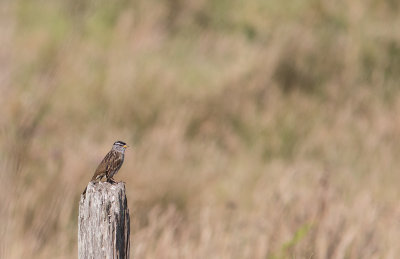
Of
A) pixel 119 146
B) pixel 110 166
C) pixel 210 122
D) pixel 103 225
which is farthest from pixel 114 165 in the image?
pixel 210 122

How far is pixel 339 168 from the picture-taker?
23.1 feet

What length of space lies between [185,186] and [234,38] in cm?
441

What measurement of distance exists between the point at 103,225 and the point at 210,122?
569 centimetres

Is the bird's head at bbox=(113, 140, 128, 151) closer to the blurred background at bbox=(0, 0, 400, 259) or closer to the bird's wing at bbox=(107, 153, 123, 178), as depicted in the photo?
the bird's wing at bbox=(107, 153, 123, 178)

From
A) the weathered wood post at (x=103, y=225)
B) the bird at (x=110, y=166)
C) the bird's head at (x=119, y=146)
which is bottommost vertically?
the weathered wood post at (x=103, y=225)

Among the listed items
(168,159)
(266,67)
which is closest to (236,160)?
(168,159)

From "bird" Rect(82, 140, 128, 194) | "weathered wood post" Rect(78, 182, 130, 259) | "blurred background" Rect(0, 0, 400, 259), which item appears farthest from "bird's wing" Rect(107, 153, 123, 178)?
"blurred background" Rect(0, 0, 400, 259)

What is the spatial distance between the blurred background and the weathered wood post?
1256 millimetres

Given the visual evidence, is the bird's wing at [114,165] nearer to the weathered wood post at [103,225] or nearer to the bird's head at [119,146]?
the bird's head at [119,146]

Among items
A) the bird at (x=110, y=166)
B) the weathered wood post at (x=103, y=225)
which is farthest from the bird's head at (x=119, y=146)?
the weathered wood post at (x=103, y=225)

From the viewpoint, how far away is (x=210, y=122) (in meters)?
7.93

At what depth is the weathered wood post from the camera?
2266 millimetres

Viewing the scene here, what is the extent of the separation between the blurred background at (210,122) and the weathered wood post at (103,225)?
126 cm

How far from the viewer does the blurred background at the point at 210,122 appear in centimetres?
458
